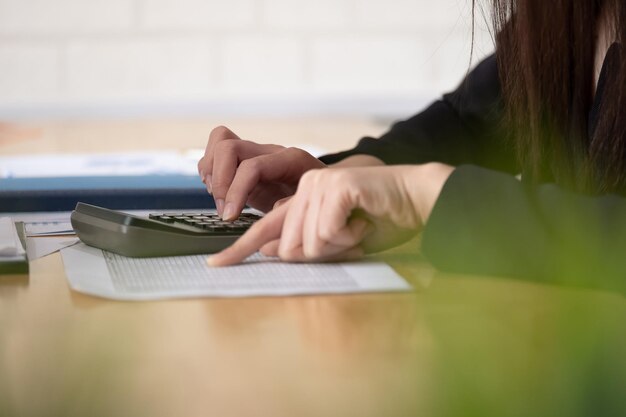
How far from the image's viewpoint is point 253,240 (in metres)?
0.64

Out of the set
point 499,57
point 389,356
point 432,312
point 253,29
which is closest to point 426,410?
point 389,356

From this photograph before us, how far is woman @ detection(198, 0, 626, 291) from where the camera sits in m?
0.59

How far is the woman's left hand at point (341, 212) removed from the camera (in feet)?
2.01

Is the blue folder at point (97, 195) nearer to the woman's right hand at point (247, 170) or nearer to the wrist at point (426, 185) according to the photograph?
the woman's right hand at point (247, 170)

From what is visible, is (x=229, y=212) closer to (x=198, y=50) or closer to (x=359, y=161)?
(x=359, y=161)

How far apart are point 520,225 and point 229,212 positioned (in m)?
0.29

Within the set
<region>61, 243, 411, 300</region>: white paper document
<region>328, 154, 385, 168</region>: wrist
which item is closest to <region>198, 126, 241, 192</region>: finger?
<region>328, 154, 385, 168</region>: wrist

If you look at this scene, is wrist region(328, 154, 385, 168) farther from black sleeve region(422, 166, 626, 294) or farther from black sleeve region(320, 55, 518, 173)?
black sleeve region(422, 166, 626, 294)

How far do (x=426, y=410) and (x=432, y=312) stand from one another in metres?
0.33

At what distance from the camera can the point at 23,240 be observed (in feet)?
2.56

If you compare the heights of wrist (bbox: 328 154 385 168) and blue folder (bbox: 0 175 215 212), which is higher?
wrist (bbox: 328 154 385 168)

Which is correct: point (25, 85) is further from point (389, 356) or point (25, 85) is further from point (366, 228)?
point (389, 356)

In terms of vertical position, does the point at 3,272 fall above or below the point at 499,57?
below

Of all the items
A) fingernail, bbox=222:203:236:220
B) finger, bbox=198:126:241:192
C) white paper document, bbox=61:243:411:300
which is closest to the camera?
white paper document, bbox=61:243:411:300
